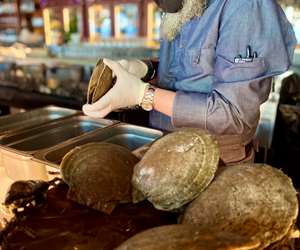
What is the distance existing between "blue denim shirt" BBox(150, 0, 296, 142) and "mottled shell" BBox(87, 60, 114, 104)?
0.75 feet

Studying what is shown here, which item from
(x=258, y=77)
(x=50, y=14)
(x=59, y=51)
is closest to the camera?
(x=258, y=77)

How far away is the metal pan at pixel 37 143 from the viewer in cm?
100

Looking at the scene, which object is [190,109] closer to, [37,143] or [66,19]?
[37,143]

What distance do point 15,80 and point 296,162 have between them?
295cm

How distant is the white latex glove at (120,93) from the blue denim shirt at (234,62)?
0.46 ft

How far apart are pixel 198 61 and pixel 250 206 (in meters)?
0.62

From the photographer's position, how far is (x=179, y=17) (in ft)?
3.66

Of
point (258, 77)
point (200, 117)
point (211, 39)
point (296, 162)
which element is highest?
point (211, 39)

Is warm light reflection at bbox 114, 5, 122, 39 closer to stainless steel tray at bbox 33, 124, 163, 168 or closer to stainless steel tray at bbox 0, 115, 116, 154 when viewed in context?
stainless steel tray at bbox 0, 115, 116, 154

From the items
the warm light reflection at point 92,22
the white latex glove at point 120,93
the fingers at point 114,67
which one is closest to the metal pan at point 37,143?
the white latex glove at point 120,93

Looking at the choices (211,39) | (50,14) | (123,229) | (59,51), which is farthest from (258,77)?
(50,14)

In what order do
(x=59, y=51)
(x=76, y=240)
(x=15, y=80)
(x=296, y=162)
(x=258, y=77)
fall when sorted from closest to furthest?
(x=76, y=240) < (x=258, y=77) < (x=296, y=162) < (x=15, y=80) < (x=59, y=51)

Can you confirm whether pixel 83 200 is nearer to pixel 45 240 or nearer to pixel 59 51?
pixel 45 240

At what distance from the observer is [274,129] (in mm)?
2455
